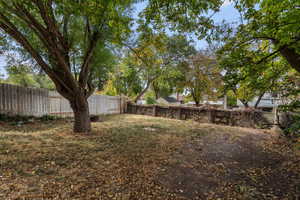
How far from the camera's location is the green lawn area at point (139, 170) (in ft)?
5.82

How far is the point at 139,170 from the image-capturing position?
2322mm

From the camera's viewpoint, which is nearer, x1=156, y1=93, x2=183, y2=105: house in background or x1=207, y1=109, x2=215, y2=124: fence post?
x1=207, y1=109, x2=215, y2=124: fence post

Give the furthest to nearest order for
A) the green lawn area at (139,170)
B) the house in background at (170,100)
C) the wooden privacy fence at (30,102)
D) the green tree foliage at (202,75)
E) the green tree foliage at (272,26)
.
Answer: the house in background at (170,100), the green tree foliage at (202,75), the wooden privacy fence at (30,102), the green tree foliage at (272,26), the green lawn area at (139,170)

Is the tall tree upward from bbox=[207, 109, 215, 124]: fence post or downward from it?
upward

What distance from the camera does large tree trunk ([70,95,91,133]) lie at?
4281 millimetres

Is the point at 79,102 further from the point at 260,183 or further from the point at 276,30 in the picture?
the point at 276,30

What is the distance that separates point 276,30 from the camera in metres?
2.40

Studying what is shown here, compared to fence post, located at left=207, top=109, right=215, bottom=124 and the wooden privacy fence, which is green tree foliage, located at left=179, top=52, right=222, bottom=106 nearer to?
fence post, located at left=207, top=109, right=215, bottom=124

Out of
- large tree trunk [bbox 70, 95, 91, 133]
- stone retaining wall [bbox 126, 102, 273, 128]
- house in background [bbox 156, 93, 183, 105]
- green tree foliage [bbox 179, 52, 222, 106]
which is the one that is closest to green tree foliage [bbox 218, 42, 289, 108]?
stone retaining wall [bbox 126, 102, 273, 128]

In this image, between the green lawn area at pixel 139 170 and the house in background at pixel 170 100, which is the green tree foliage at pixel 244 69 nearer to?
the green lawn area at pixel 139 170

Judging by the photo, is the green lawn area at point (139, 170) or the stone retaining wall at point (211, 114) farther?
the stone retaining wall at point (211, 114)

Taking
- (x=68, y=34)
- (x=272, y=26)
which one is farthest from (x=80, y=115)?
(x=272, y=26)

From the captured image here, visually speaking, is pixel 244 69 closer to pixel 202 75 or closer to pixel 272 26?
pixel 272 26

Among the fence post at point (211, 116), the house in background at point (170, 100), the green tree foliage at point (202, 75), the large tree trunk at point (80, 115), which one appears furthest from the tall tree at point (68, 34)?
the house in background at point (170, 100)
